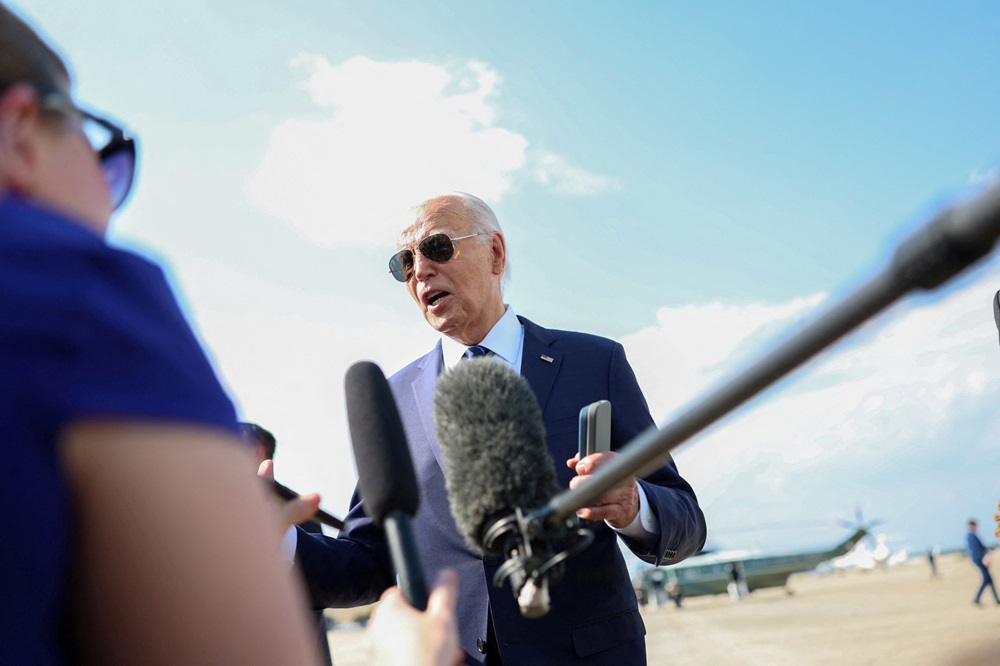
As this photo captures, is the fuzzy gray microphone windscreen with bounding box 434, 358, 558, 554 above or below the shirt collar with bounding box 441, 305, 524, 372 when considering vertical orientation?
below

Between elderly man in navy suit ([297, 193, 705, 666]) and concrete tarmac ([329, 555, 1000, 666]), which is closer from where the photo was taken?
elderly man in navy suit ([297, 193, 705, 666])

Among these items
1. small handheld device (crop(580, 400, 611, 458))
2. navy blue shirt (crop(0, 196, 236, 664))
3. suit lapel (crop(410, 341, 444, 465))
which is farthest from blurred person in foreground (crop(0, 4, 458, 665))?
suit lapel (crop(410, 341, 444, 465))

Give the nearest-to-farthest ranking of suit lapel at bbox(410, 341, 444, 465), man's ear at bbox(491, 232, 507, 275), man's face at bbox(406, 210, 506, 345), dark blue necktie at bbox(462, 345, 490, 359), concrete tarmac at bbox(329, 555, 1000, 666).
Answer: suit lapel at bbox(410, 341, 444, 465) < dark blue necktie at bbox(462, 345, 490, 359) < man's face at bbox(406, 210, 506, 345) < man's ear at bbox(491, 232, 507, 275) < concrete tarmac at bbox(329, 555, 1000, 666)

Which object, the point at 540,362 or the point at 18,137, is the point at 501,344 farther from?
the point at 18,137

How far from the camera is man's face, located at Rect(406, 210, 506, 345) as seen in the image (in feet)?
13.9

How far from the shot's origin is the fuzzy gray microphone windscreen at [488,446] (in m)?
2.19

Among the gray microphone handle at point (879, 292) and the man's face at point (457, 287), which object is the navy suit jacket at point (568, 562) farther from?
the gray microphone handle at point (879, 292)

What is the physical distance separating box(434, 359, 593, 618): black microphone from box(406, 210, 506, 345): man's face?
1612 millimetres

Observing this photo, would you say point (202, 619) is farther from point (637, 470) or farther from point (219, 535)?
point (637, 470)

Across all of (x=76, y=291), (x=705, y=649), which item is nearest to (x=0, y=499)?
(x=76, y=291)

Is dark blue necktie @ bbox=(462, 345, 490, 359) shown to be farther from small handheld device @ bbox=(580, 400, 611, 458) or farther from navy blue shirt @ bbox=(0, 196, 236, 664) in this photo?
navy blue shirt @ bbox=(0, 196, 236, 664)

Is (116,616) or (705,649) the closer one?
(116,616)

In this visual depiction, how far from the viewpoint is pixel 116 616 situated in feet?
3.11

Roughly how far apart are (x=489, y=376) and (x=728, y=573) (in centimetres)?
5560
